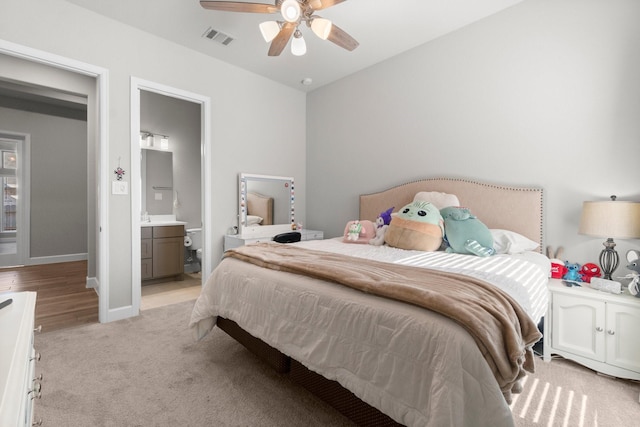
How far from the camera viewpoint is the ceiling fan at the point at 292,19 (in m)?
2.08

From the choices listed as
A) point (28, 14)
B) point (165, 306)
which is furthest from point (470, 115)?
point (28, 14)

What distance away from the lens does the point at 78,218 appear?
5621 millimetres

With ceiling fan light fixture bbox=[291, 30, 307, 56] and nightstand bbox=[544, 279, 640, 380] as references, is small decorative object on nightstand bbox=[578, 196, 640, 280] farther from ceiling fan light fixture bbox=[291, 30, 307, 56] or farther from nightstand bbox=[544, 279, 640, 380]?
ceiling fan light fixture bbox=[291, 30, 307, 56]

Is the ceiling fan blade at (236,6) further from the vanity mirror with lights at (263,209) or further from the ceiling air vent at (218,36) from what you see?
the vanity mirror with lights at (263,209)

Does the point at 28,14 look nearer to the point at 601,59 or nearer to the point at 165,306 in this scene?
the point at 165,306

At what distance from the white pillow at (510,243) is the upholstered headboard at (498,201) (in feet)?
0.34

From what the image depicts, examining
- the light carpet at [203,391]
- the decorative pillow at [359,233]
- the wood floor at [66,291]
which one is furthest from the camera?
the decorative pillow at [359,233]

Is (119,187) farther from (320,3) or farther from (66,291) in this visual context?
(320,3)

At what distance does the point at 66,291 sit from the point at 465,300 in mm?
4467

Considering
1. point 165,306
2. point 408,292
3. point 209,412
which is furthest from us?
point 165,306

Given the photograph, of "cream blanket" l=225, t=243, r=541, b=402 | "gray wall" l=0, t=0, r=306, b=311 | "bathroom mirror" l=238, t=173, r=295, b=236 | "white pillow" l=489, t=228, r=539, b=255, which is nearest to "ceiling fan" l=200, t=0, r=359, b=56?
"gray wall" l=0, t=0, r=306, b=311

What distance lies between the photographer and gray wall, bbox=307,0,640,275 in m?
2.17

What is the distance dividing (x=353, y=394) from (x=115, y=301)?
2.54 meters

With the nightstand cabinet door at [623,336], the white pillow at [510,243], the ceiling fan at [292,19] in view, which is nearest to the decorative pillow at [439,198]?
the white pillow at [510,243]
